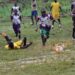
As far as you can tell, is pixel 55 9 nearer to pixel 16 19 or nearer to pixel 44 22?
pixel 16 19

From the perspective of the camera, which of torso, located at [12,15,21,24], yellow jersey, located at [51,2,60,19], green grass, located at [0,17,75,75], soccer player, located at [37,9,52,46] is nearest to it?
green grass, located at [0,17,75,75]

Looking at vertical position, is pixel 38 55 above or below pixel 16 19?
below

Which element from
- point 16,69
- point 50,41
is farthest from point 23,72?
point 50,41

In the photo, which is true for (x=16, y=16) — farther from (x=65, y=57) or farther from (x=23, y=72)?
(x=23, y=72)

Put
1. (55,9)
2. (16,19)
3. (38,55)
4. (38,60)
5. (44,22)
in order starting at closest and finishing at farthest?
(38,60) → (38,55) → (44,22) → (16,19) → (55,9)

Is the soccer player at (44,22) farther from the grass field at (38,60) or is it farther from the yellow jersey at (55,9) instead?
the yellow jersey at (55,9)

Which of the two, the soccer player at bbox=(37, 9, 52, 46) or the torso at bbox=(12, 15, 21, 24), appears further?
the torso at bbox=(12, 15, 21, 24)

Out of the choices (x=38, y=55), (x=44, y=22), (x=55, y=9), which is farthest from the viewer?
(x=55, y=9)

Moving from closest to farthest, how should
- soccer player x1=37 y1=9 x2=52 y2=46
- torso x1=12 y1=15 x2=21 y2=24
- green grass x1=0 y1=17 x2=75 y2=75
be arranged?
green grass x1=0 y1=17 x2=75 y2=75
soccer player x1=37 y1=9 x2=52 y2=46
torso x1=12 y1=15 x2=21 y2=24

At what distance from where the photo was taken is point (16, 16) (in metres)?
21.2

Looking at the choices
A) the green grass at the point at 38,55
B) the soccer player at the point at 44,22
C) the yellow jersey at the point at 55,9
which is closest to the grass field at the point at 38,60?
the green grass at the point at 38,55

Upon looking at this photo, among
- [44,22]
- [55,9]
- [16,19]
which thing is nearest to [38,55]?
[44,22]

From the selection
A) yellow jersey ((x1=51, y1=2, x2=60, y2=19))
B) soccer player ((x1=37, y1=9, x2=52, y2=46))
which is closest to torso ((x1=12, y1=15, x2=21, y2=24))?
soccer player ((x1=37, y1=9, x2=52, y2=46))

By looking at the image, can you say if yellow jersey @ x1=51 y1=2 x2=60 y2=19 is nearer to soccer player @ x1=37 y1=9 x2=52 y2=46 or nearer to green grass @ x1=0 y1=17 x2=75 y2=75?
green grass @ x1=0 y1=17 x2=75 y2=75
